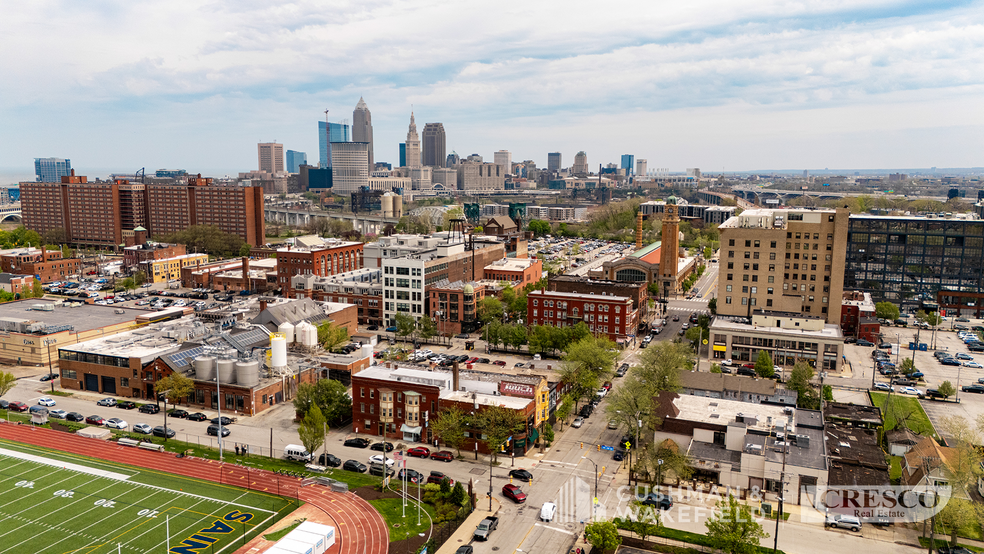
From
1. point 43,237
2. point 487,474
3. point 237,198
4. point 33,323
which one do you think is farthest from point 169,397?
point 43,237

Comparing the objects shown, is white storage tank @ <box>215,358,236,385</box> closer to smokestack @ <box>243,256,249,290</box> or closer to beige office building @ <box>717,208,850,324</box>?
beige office building @ <box>717,208,850,324</box>

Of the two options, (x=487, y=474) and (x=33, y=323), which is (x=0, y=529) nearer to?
(x=487, y=474)

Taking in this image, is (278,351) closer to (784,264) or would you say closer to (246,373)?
(246,373)

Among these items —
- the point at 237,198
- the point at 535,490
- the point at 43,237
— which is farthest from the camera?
the point at 43,237

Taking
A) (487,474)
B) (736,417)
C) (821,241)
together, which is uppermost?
(821,241)

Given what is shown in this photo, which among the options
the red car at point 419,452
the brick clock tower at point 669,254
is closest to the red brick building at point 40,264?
the red car at point 419,452

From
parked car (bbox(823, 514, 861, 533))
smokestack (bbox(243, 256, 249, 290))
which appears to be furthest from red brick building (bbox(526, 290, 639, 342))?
smokestack (bbox(243, 256, 249, 290))
